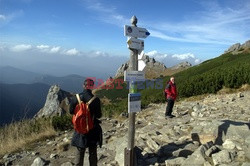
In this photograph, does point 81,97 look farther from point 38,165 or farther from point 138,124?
point 138,124

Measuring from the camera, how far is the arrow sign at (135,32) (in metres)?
5.22

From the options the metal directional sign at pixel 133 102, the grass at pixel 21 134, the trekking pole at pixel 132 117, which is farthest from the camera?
the grass at pixel 21 134

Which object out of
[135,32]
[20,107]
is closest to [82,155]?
[135,32]

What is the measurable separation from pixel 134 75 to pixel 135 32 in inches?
35.5

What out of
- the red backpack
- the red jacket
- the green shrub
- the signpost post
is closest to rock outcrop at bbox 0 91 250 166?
the signpost post

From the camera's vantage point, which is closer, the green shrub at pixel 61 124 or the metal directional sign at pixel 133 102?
the metal directional sign at pixel 133 102

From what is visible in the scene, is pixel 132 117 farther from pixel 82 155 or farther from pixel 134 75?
pixel 82 155

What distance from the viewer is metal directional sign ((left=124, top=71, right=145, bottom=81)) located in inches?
207

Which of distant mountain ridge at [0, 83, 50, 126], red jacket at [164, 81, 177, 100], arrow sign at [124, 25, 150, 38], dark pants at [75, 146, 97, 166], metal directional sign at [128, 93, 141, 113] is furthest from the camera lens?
red jacket at [164, 81, 177, 100]

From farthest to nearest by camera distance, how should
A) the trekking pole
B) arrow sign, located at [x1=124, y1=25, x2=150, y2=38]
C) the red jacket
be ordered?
the red jacket, the trekking pole, arrow sign, located at [x1=124, y1=25, x2=150, y2=38]

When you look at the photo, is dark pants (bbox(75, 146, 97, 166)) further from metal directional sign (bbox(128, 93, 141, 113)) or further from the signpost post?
metal directional sign (bbox(128, 93, 141, 113))

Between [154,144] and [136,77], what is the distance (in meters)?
2.47

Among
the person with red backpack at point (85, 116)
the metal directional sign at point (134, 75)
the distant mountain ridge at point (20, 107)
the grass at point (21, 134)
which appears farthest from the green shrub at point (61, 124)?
the metal directional sign at point (134, 75)

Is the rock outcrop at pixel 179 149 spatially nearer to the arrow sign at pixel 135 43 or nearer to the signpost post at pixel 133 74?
the signpost post at pixel 133 74
